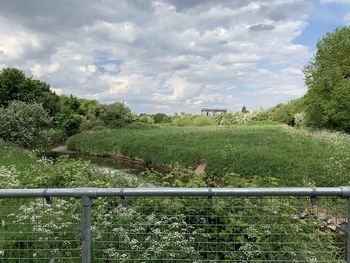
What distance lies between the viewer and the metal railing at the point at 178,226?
10.7 feet

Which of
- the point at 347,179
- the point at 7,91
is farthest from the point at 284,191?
the point at 7,91

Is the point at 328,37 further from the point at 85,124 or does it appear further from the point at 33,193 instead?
the point at 33,193

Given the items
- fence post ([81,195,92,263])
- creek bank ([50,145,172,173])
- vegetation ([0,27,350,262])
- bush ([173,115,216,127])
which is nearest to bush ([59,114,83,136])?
vegetation ([0,27,350,262])

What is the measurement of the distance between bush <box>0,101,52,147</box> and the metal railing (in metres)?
19.8

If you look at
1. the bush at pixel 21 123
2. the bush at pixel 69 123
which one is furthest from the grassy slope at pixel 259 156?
the bush at pixel 69 123

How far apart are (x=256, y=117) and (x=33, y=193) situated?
259 ft

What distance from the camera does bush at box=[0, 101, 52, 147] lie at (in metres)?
23.8

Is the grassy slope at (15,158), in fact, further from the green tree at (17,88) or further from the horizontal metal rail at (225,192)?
the green tree at (17,88)

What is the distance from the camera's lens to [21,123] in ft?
79.9

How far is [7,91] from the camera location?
45188 millimetres

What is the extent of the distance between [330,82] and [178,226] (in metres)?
40.3

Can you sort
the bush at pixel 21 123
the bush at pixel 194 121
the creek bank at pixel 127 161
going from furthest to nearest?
the bush at pixel 194 121 → the creek bank at pixel 127 161 → the bush at pixel 21 123

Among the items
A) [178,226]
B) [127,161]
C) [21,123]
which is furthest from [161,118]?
[178,226]

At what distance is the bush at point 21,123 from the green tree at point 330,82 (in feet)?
91.1
